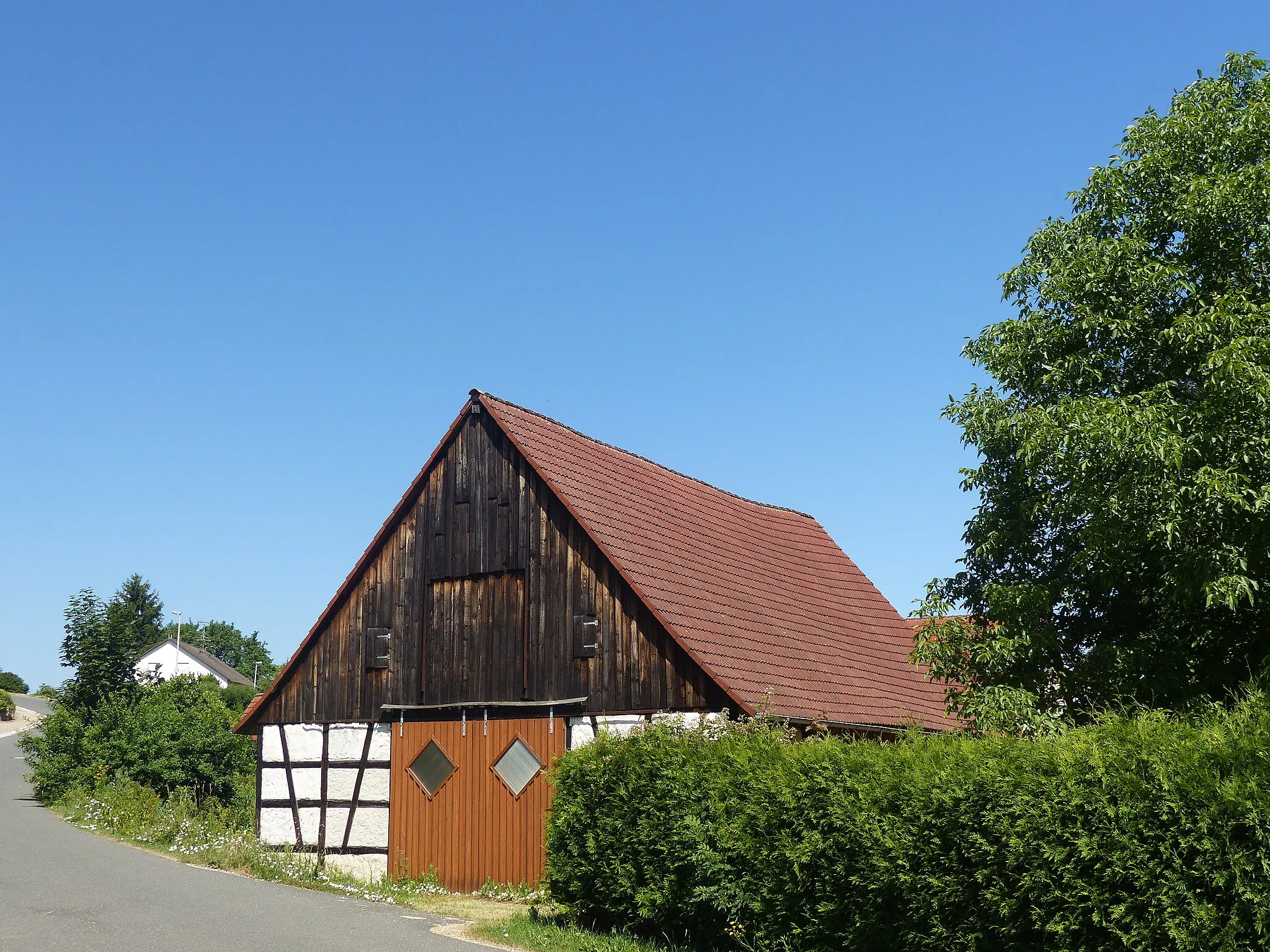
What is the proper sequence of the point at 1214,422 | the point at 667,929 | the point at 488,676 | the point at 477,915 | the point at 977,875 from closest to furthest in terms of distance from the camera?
the point at 977,875, the point at 667,929, the point at 1214,422, the point at 477,915, the point at 488,676

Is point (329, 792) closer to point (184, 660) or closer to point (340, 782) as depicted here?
point (340, 782)

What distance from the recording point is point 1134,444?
13.5m

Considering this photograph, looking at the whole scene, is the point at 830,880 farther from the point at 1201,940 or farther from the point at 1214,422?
the point at 1214,422

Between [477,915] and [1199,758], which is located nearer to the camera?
[1199,758]

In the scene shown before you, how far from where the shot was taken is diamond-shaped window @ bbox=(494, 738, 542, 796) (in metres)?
17.4

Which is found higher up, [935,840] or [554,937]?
[935,840]

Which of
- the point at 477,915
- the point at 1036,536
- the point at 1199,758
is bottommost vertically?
the point at 477,915

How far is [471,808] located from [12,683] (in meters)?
105

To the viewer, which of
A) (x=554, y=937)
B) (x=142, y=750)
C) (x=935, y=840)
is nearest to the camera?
(x=935, y=840)

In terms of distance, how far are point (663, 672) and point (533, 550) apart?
3256 millimetres

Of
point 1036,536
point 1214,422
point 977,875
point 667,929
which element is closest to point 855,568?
point 1036,536

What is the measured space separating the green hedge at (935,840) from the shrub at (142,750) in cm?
1814

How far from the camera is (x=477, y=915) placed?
14.5 meters

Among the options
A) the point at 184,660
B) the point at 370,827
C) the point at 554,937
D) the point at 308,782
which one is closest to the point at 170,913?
the point at 554,937
